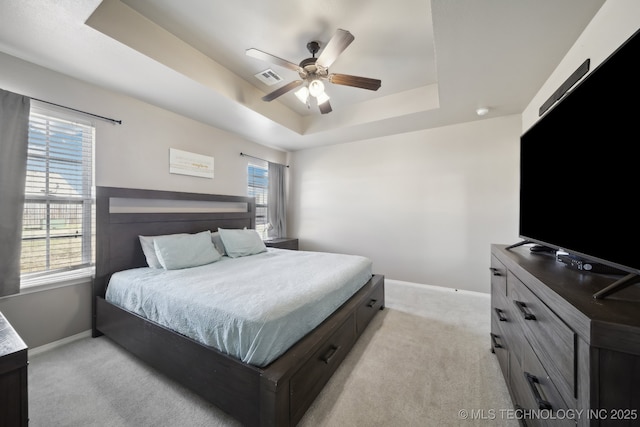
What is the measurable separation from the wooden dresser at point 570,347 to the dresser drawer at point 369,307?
1.09m

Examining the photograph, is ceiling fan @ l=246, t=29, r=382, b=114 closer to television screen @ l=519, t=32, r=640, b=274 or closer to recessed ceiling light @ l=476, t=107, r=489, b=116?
television screen @ l=519, t=32, r=640, b=274

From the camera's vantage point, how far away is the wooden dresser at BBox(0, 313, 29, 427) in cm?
81

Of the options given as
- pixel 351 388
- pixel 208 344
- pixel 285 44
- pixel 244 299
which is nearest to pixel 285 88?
pixel 285 44

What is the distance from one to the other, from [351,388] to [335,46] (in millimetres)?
2486

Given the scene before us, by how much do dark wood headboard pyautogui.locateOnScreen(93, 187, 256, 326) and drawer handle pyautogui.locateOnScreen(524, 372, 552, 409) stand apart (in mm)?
3310

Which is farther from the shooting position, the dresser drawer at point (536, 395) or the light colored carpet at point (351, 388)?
the light colored carpet at point (351, 388)

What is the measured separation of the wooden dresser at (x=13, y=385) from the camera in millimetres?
813

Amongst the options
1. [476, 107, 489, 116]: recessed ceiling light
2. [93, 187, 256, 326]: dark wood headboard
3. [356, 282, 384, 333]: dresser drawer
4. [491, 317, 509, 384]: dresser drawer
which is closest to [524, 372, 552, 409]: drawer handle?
[491, 317, 509, 384]: dresser drawer

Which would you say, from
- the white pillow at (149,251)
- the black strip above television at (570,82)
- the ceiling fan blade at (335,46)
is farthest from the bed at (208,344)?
the black strip above television at (570,82)

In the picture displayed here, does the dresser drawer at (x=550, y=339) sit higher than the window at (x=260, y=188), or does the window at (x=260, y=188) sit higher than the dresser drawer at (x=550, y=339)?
the window at (x=260, y=188)

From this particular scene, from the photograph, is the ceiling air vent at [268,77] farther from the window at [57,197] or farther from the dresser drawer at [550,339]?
the dresser drawer at [550,339]

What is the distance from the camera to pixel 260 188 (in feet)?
14.6

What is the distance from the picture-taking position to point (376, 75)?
2756 mm

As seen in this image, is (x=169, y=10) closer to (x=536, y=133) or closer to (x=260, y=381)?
(x=260, y=381)
